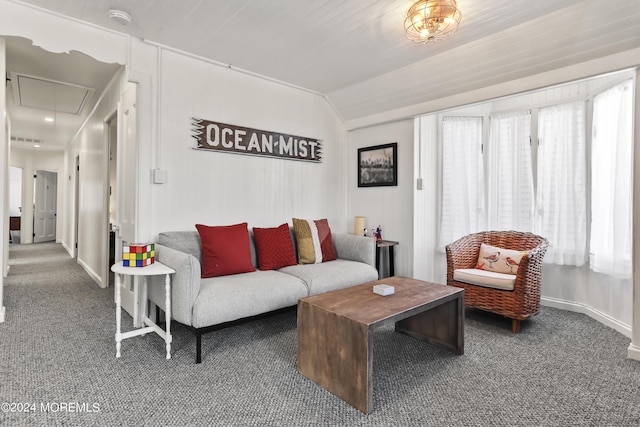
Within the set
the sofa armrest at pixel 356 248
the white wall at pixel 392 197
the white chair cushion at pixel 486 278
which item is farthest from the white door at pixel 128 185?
the white chair cushion at pixel 486 278

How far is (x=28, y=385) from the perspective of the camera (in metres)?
1.93

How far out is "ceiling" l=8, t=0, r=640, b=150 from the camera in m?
2.36

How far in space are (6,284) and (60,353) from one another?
281 centimetres

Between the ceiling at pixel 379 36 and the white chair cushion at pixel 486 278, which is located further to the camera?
the white chair cushion at pixel 486 278

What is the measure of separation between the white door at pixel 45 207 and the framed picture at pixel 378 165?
880cm

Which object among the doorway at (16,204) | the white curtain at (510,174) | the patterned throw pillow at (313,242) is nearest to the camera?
the patterned throw pillow at (313,242)

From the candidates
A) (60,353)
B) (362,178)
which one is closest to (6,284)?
(60,353)

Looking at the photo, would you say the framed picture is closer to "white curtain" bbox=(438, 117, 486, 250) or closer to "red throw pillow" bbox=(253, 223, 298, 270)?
"white curtain" bbox=(438, 117, 486, 250)

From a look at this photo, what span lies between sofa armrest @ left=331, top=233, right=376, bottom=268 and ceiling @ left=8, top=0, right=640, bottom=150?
165 cm

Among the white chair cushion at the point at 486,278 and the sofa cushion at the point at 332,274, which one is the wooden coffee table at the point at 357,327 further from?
the white chair cushion at the point at 486,278

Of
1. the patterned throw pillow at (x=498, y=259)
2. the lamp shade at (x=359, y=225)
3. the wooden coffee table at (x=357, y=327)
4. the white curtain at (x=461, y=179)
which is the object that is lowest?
the wooden coffee table at (x=357, y=327)

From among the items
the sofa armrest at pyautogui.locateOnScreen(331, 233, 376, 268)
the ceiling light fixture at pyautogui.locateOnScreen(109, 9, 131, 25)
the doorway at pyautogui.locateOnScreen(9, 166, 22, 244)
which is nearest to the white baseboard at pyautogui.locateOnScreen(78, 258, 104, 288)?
the sofa armrest at pyautogui.locateOnScreen(331, 233, 376, 268)

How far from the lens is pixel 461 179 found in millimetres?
3979

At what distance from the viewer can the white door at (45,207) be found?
8.64 m
